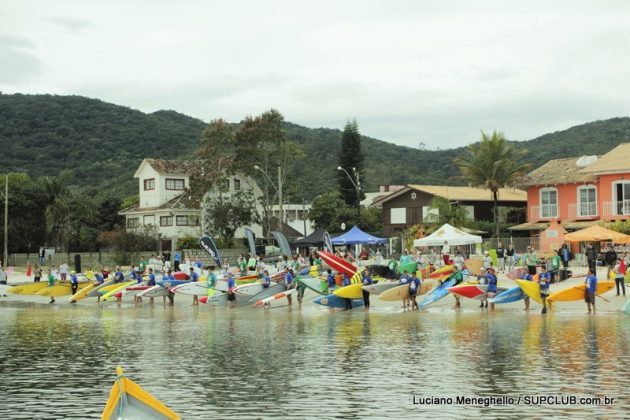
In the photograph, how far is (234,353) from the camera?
1978 cm

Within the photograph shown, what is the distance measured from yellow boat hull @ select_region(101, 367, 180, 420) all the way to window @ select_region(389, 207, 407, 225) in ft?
196

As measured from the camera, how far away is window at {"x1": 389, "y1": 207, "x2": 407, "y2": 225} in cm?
6969

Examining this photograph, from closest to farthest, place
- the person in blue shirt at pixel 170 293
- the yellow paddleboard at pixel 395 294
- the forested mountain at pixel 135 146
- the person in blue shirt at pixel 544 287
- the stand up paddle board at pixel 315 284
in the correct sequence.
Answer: the person in blue shirt at pixel 544 287 → the yellow paddleboard at pixel 395 294 → the stand up paddle board at pixel 315 284 → the person in blue shirt at pixel 170 293 → the forested mountain at pixel 135 146

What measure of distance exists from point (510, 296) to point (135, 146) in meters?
95.2

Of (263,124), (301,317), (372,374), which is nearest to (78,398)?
(372,374)

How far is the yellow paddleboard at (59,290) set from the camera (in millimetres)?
40031

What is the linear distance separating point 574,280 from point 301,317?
42.7ft

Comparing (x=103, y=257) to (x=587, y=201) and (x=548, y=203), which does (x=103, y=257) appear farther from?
(x=587, y=201)

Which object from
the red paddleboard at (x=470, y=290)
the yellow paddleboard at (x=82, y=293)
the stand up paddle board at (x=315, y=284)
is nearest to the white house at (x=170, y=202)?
the yellow paddleboard at (x=82, y=293)

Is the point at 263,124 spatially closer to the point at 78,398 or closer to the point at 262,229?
the point at 262,229

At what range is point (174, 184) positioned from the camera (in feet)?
251

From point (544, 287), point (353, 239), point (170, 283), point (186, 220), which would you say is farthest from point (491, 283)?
point (186, 220)

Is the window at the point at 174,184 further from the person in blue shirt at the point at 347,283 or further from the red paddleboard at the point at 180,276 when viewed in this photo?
the person in blue shirt at the point at 347,283

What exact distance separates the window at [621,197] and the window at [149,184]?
40.3 m
